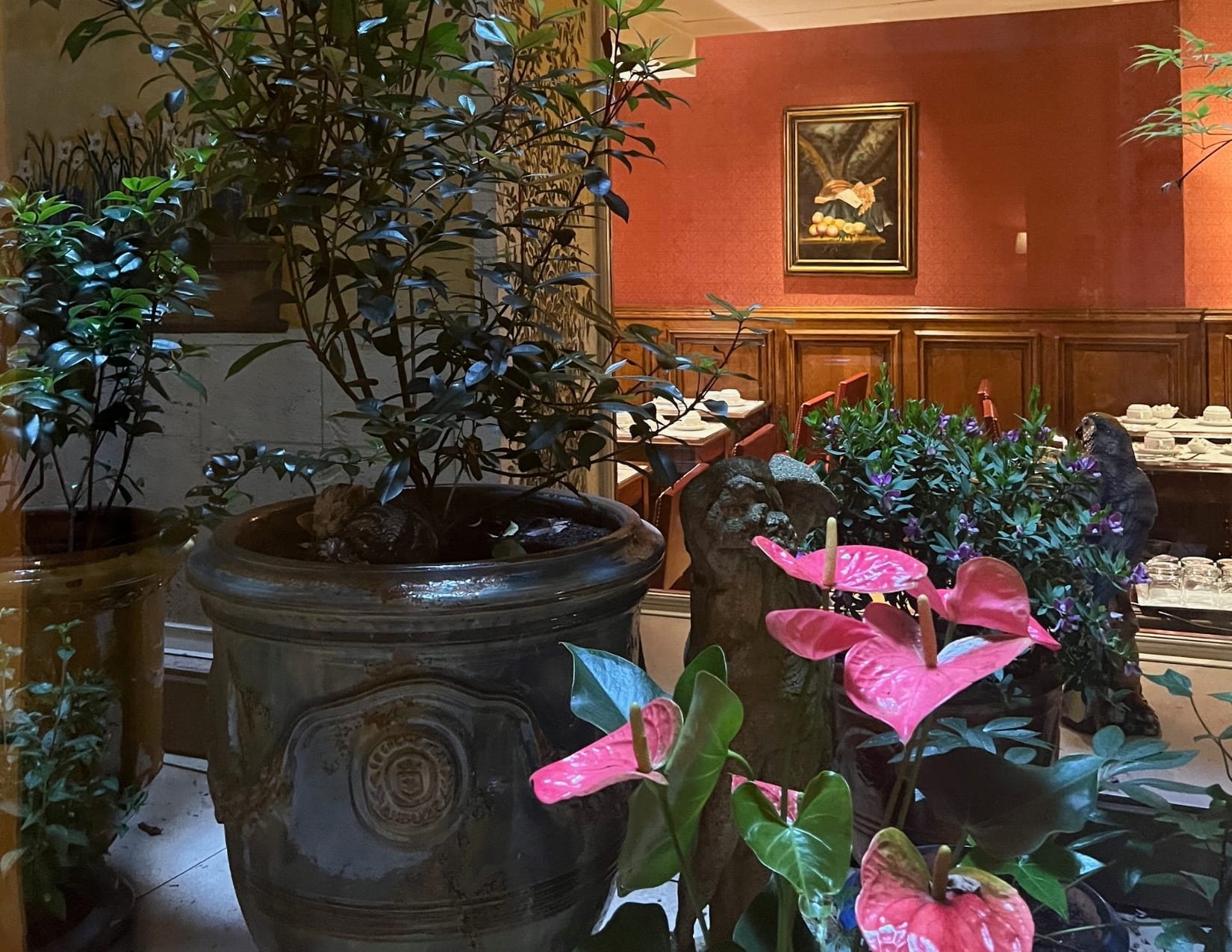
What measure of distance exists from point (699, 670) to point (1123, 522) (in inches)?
40.3

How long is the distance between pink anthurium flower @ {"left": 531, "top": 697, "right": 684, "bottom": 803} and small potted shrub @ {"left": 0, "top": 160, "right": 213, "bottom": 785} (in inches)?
29.0

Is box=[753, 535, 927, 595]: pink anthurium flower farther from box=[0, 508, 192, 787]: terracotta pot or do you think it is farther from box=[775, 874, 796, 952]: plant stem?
box=[0, 508, 192, 787]: terracotta pot

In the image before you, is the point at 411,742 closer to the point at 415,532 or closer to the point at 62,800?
the point at 415,532

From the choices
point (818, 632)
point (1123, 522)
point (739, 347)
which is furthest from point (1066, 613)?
point (818, 632)

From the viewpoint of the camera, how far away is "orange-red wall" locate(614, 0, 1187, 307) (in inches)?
62.4

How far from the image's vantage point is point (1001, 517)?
1386mm

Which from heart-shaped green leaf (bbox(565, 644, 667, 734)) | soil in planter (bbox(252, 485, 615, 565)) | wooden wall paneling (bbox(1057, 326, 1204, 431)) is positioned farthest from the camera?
wooden wall paneling (bbox(1057, 326, 1204, 431))

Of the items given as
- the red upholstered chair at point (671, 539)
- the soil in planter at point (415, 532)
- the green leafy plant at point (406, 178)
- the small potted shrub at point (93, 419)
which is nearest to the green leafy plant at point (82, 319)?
the small potted shrub at point (93, 419)

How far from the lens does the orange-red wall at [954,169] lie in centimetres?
158

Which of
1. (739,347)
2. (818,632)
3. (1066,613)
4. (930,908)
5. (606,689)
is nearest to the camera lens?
(930,908)

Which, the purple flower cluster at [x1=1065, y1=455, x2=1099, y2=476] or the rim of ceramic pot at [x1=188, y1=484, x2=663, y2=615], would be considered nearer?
the rim of ceramic pot at [x1=188, y1=484, x2=663, y2=615]

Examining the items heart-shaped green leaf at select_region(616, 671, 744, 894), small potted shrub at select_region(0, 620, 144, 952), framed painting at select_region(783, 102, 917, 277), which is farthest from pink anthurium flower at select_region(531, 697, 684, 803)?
framed painting at select_region(783, 102, 917, 277)

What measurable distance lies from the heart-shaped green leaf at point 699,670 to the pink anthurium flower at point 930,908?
0.17 m

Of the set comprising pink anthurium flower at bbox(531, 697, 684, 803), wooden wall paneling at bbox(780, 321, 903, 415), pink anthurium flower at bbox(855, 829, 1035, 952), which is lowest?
pink anthurium flower at bbox(855, 829, 1035, 952)
